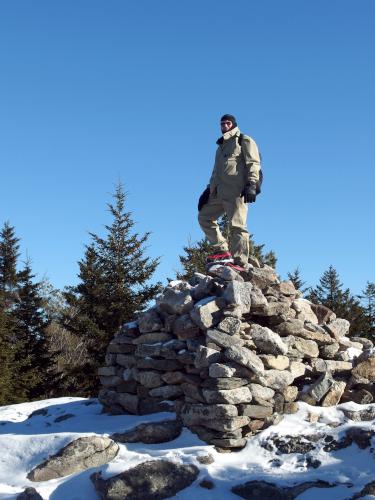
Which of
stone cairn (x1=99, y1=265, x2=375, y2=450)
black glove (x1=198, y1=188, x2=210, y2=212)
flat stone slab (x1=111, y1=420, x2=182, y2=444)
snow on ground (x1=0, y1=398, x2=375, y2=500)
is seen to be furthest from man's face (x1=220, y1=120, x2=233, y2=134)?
flat stone slab (x1=111, y1=420, x2=182, y2=444)

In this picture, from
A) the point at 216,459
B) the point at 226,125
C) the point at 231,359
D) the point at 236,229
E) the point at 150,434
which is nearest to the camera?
the point at 216,459

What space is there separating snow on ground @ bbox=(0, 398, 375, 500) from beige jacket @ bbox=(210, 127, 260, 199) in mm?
3429

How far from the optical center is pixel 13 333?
2155 centimetres

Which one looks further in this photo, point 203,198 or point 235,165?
point 203,198

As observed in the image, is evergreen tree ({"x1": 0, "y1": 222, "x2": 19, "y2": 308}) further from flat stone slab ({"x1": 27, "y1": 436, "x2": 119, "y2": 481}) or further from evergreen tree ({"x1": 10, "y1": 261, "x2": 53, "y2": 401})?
flat stone slab ({"x1": 27, "y1": 436, "x2": 119, "y2": 481})

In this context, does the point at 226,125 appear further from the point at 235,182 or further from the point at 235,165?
the point at 235,182

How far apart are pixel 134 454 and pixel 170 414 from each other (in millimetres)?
994

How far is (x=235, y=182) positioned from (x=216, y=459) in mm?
4204

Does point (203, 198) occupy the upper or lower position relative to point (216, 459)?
upper

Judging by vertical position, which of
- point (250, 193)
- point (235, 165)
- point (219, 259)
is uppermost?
point (235, 165)

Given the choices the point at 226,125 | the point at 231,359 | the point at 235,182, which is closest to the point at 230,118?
the point at 226,125

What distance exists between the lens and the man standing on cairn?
8.30 metres

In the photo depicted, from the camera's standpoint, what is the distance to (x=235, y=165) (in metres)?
8.48

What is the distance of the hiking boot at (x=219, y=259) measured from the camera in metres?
8.47
